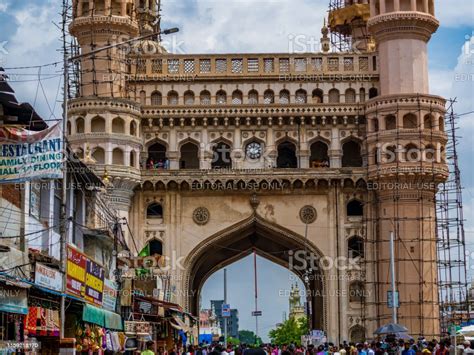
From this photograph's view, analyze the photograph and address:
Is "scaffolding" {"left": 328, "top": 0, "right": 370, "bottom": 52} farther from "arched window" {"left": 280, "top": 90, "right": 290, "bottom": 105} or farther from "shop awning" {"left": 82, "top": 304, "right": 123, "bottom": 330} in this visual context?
"shop awning" {"left": 82, "top": 304, "right": 123, "bottom": 330}

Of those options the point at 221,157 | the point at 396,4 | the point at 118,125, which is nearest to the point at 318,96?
the point at 221,157

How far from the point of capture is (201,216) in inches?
1980

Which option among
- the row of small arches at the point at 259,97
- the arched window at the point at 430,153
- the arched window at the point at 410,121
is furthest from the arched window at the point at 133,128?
the arched window at the point at 430,153

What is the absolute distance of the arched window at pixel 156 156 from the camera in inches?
2031

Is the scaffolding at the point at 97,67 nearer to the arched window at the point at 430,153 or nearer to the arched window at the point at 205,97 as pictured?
the arched window at the point at 205,97

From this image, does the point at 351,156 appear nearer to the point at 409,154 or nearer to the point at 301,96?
the point at 301,96

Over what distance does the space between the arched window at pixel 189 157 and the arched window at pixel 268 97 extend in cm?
418

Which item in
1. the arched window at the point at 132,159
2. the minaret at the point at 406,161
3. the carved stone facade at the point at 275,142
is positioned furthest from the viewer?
the arched window at the point at 132,159

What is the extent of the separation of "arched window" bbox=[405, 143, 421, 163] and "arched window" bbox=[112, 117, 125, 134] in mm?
13022

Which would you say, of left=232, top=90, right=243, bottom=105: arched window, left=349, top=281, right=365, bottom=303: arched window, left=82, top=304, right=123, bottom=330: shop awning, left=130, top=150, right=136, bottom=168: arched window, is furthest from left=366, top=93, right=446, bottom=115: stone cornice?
left=82, top=304, right=123, bottom=330: shop awning

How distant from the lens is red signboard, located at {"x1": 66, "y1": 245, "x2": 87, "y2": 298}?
2457 cm

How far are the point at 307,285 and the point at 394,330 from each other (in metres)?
19.8

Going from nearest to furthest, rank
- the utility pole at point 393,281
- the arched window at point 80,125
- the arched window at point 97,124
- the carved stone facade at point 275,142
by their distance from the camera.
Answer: the utility pole at point 393,281 < the carved stone facade at point 275,142 < the arched window at point 97,124 < the arched window at point 80,125

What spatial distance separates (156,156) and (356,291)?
38.1 feet
